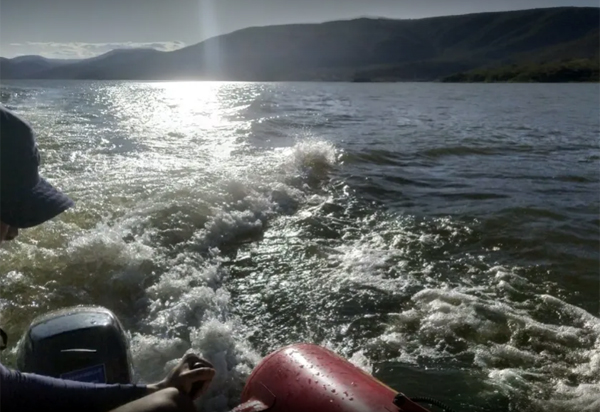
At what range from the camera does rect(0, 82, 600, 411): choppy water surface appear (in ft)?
16.6

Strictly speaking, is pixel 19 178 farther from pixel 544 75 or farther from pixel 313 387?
pixel 544 75

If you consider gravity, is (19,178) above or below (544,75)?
below

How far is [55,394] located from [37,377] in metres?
0.09

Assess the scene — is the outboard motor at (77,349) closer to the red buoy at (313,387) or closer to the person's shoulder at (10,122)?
the red buoy at (313,387)

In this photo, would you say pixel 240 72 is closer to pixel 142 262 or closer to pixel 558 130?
pixel 558 130

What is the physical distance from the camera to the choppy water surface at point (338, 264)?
5.07 meters

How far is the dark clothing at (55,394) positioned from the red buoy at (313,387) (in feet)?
3.35

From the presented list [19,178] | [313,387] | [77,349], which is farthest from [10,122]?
[313,387]

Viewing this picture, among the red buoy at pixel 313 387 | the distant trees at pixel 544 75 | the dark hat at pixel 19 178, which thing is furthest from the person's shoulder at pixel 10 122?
the distant trees at pixel 544 75

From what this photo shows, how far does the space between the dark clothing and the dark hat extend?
582 mm

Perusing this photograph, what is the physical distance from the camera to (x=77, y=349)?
317cm

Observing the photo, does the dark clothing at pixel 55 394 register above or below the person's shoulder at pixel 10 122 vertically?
below

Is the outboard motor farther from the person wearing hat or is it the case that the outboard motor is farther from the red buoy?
the person wearing hat

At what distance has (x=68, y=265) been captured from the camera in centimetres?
647
